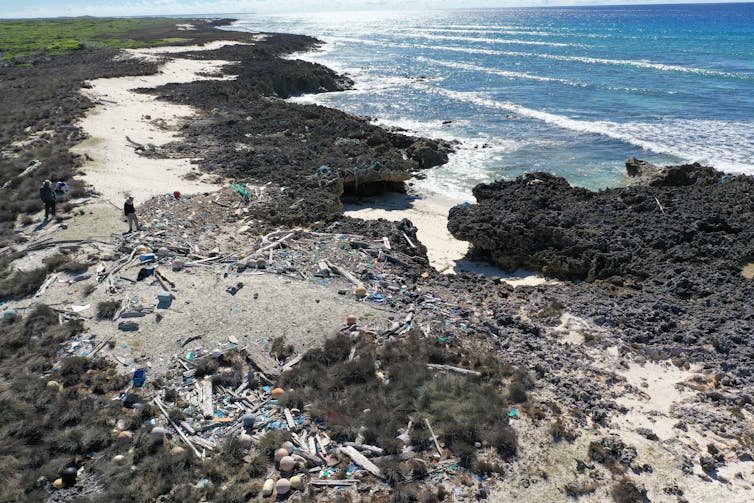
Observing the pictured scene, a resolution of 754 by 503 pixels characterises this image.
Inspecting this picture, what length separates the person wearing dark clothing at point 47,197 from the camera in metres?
17.1

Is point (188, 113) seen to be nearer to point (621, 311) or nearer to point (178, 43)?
point (621, 311)

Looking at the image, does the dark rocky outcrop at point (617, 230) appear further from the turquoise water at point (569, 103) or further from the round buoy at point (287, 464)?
the round buoy at point (287, 464)

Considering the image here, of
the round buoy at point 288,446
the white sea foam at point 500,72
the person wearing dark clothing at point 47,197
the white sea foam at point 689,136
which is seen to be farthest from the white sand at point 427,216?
the white sea foam at point 500,72

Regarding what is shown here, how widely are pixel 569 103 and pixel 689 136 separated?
13.4m

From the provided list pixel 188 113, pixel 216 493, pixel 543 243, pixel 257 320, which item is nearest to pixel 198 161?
pixel 188 113

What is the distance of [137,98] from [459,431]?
40178 mm

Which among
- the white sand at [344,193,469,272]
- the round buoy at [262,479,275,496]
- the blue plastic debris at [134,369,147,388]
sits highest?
the round buoy at [262,479,275,496]

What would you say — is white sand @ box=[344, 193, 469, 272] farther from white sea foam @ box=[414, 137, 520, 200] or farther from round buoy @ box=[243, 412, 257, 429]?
round buoy @ box=[243, 412, 257, 429]

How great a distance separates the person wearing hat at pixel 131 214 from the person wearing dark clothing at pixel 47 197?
116 inches

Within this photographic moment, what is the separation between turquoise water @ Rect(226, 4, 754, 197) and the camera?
29.8 meters

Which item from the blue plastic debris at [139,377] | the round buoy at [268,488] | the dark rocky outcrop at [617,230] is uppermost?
the dark rocky outcrop at [617,230]

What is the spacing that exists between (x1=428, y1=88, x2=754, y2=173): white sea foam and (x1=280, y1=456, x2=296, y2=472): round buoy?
28.0 m

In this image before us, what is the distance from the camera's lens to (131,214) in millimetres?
16453

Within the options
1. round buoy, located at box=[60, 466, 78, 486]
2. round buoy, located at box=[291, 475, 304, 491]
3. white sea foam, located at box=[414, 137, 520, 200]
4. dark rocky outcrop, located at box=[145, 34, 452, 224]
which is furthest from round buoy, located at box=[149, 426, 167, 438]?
white sea foam, located at box=[414, 137, 520, 200]
